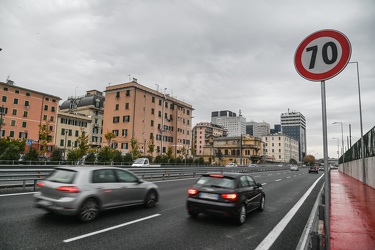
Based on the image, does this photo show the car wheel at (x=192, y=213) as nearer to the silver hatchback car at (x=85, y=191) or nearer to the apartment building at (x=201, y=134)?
the silver hatchback car at (x=85, y=191)

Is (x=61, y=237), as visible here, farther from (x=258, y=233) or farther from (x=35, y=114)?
(x=35, y=114)

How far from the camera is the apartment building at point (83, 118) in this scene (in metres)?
74.9

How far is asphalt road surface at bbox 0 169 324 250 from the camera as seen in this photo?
5293 millimetres

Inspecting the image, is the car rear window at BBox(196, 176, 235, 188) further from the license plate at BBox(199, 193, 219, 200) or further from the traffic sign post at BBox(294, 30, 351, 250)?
the traffic sign post at BBox(294, 30, 351, 250)

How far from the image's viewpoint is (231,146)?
10181cm

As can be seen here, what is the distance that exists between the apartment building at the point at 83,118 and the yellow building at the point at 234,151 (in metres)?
43.1

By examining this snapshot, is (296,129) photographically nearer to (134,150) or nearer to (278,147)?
(278,147)

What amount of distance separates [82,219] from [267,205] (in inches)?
280

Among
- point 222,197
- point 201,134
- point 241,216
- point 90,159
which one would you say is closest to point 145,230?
point 222,197

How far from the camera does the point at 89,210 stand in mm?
7031

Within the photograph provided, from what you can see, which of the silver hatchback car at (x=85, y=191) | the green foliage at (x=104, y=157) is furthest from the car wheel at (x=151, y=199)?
the green foliage at (x=104, y=157)

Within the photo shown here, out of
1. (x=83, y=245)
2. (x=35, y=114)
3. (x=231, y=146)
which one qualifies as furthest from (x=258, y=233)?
(x=231, y=146)

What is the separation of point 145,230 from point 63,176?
2.93 m

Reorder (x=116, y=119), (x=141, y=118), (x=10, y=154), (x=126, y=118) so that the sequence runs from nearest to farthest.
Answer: (x=10, y=154)
(x=126, y=118)
(x=141, y=118)
(x=116, y=119)
